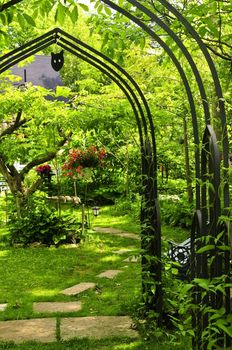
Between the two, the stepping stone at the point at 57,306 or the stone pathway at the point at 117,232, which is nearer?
the stepping stone at the point at 57,306

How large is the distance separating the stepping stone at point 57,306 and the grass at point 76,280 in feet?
0.26

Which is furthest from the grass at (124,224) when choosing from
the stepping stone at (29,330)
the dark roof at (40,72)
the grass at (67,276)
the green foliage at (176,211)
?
the dark roof at (40,72)

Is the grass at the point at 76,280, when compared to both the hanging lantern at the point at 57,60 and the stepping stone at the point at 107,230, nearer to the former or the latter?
the stepping stone at the point at 107,230

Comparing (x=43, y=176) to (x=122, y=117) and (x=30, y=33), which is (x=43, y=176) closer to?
(x=122, y=117)

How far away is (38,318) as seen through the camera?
16.8ft

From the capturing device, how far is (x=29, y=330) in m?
4.78

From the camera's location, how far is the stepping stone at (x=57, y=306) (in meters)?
5.39

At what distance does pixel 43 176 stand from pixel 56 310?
15.7 feet

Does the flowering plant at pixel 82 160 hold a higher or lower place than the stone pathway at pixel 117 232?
higher

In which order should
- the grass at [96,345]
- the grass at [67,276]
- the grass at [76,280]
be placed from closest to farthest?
the grass at [96,345] < the grass at [76,280] < the grass at [67,276]

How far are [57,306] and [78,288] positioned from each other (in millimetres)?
711

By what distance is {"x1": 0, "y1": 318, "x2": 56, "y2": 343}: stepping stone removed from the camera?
15.0 ft

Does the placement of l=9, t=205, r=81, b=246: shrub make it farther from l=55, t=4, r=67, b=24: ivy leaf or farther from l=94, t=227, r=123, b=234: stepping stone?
l=55, t=4, r=67, b=24: ivy leaf

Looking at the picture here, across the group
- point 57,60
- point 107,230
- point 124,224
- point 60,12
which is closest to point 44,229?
point 107,230
